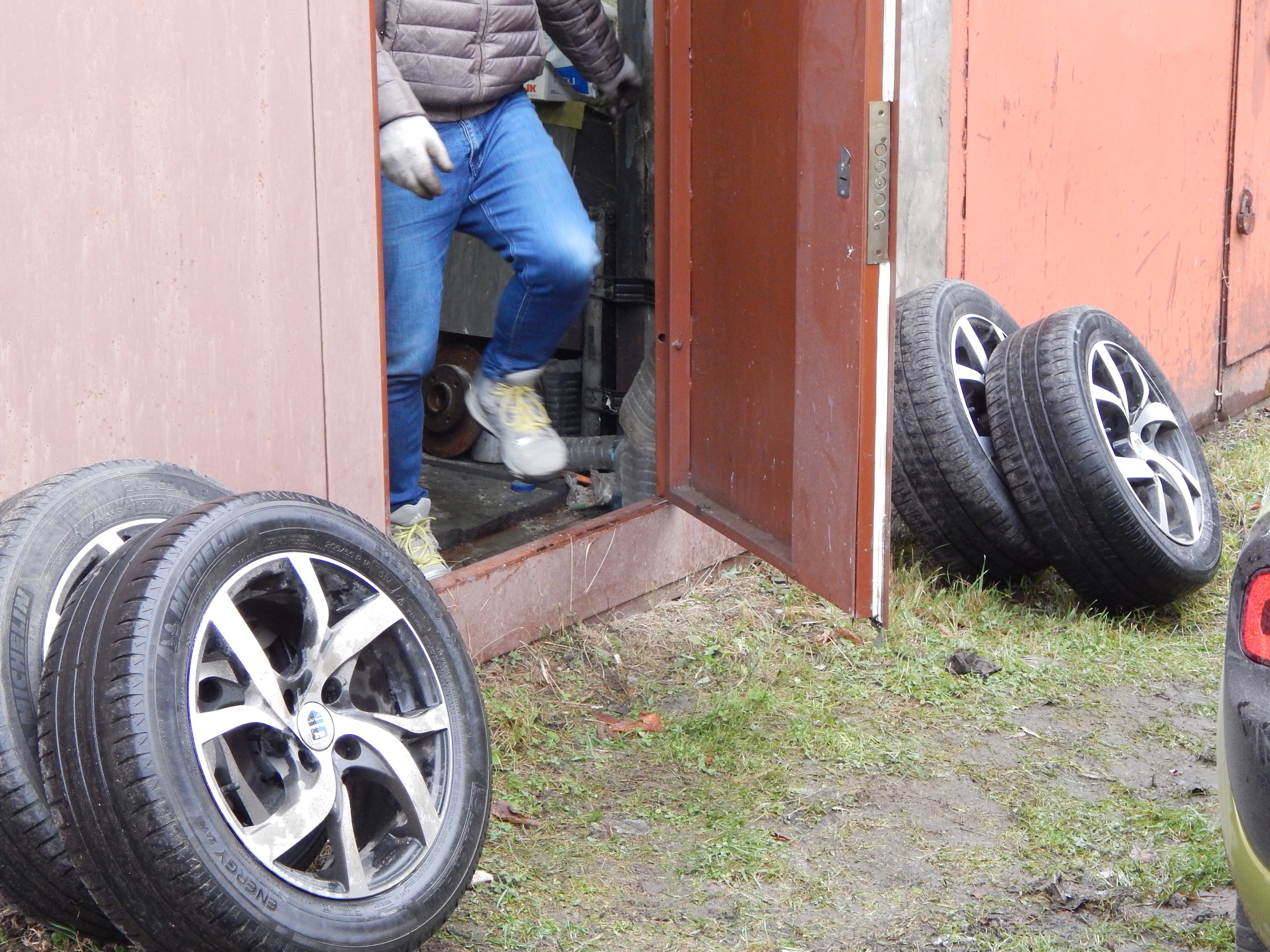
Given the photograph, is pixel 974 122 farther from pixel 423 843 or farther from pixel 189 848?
pixel 189 848

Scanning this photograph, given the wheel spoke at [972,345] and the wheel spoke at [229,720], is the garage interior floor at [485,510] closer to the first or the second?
the wheel spoke at [972,345]

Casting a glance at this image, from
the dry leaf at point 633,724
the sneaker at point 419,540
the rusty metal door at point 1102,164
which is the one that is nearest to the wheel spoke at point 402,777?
the dry leaf at point 633,724

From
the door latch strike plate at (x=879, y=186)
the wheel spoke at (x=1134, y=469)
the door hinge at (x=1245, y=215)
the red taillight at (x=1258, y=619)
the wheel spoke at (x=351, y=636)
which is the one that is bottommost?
the wheel spoke at (x=1134, y=469)

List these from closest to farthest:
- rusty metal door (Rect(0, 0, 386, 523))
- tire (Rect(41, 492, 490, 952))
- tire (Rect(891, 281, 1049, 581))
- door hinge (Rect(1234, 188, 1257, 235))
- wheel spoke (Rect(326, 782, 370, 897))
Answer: tire (Rect(41, 492, 490, 952)), wheel spoke (Rect(326, 782, 370, 897)), rusty metal door (Rect(0, 0, 386, 523)), tire (Rect(891, 281, 1049, 581)), door hinge (Rect(1234, 188, 1257, 235))

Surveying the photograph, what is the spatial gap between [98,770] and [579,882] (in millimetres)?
1090

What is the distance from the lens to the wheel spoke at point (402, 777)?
2490 millimetres

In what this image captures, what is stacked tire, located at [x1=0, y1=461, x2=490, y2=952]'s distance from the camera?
6.91 feet

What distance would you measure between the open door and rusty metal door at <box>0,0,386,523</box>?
44.7 inches

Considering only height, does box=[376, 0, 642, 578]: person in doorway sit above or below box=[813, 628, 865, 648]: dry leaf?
above

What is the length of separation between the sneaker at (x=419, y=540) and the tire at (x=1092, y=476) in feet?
5.76

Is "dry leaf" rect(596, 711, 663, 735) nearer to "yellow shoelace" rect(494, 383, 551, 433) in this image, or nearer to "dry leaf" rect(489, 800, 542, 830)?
"dry leaf" rect(489, 800, 542, 830)

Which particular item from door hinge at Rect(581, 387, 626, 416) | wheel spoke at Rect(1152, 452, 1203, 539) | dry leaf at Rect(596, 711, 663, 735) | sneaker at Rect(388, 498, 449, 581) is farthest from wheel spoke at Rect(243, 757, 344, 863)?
door hinge at Rect(581, 387, 626, 416)

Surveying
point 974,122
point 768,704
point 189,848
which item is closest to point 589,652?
point 768,704

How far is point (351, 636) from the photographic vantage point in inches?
101
